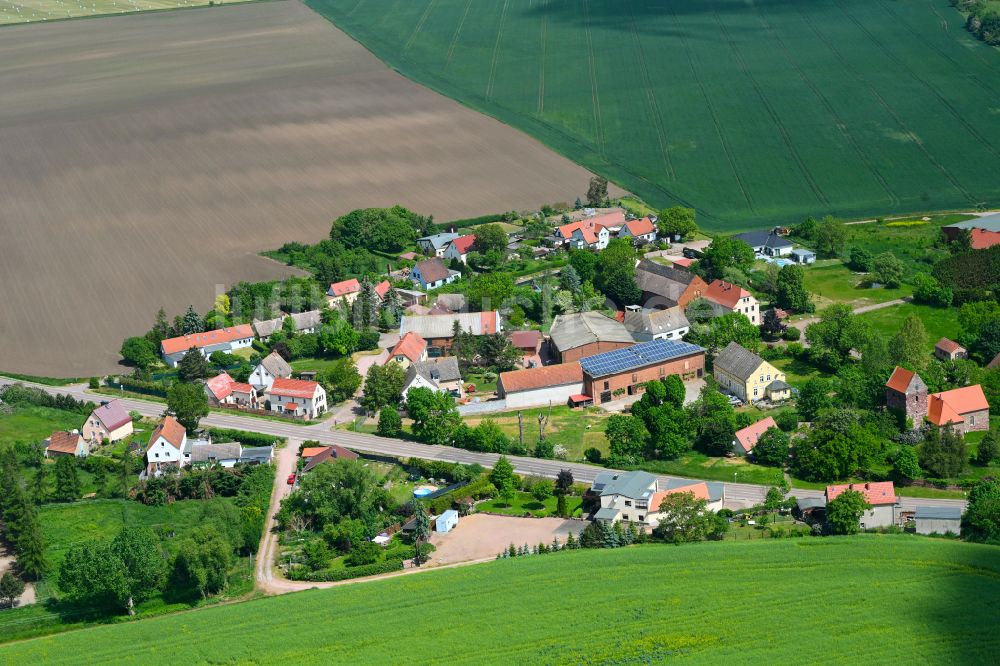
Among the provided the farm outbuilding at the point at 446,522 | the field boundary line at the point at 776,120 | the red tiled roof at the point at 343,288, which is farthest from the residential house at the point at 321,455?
the field boundary line at the point at 776,120

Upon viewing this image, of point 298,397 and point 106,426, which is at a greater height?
point 298,397

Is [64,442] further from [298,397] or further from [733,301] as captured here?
[733,301]

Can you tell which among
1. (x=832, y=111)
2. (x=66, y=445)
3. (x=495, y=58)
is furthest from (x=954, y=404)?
(x=495, y=58)

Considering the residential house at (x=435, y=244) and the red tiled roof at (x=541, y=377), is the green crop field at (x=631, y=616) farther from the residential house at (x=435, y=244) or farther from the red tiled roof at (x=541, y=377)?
the residential house at (x=435, y=244)

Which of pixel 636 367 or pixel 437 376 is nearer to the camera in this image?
pixel 636 367

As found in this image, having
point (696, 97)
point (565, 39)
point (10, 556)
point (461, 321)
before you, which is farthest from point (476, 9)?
point (10, 556)

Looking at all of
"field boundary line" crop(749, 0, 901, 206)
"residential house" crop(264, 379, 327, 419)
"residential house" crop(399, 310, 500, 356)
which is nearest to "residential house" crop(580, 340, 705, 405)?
"residential house" crop(399, 310, 500, 356)
